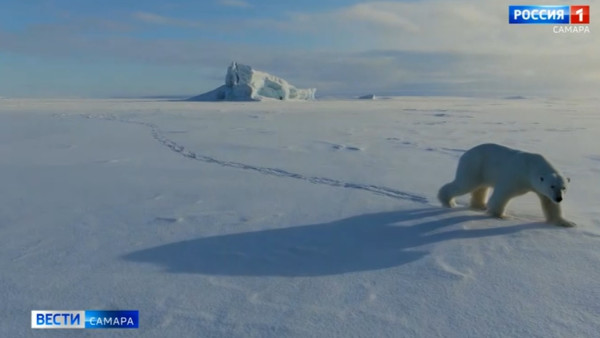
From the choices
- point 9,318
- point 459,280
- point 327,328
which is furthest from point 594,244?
point 9,318

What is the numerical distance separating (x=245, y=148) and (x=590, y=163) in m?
4.66

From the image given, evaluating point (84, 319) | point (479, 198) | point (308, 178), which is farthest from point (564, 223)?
point (84, 319)

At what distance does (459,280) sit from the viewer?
2.27 metres

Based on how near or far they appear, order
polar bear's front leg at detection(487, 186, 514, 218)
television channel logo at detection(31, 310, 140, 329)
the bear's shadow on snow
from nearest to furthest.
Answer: television channel logo at detection(31, 310, 140, 329) < the bear's shadow on snow < polar bear's front leg at detection(487, 186, 514, 218)

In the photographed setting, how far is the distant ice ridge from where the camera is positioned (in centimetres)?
3291

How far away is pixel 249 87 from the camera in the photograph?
107 ft

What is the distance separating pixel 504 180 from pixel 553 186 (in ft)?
1.14

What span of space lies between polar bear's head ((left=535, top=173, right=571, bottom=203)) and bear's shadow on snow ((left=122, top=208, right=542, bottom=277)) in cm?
23

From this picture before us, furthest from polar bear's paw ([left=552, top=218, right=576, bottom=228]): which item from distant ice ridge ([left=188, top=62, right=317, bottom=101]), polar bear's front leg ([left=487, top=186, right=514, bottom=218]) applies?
distant ice ridge ([left=188, top=62, right=317, bottom=101])

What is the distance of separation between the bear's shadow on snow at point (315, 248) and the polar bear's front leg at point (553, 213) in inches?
4.8

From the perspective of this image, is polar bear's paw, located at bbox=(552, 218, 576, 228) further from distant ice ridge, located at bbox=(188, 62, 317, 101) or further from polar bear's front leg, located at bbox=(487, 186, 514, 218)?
distant ice ridge, located at bbox=(188, 62, 317, 101)

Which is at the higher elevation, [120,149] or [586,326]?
[120,149]

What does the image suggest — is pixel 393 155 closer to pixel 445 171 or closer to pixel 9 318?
pixel 445 171

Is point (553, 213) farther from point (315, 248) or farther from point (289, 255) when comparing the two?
point (289, 255)
